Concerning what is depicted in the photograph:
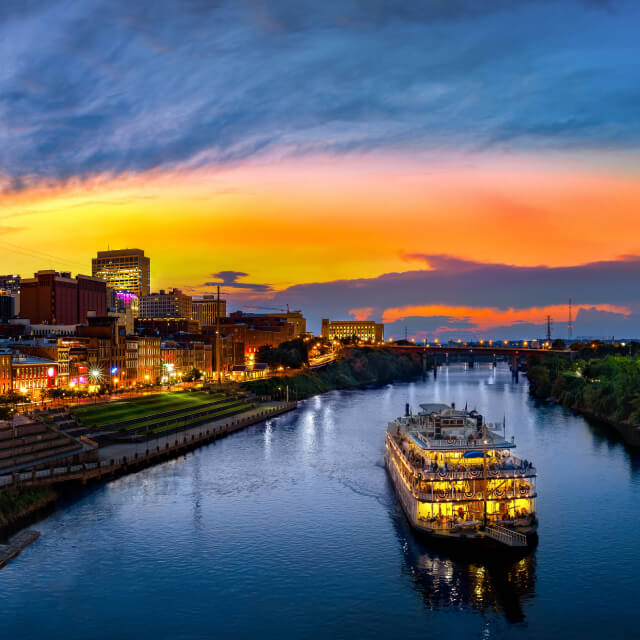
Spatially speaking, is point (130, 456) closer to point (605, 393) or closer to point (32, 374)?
point (32, 374)

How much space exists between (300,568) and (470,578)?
11.9 meters

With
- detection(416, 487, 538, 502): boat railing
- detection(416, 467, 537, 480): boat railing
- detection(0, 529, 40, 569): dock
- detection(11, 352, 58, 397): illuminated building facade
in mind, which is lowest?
detection(0, 529, 40, 569): dock

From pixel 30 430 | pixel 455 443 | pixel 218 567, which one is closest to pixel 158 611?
pixel 218 567

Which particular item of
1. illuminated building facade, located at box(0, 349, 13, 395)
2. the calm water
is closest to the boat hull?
the calm water

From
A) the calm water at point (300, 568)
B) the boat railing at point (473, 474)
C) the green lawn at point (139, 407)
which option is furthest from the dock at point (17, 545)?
the green lawn at point (139, 407)

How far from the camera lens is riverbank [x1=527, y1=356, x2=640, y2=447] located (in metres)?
118

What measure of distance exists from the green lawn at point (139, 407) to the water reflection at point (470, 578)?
204ft

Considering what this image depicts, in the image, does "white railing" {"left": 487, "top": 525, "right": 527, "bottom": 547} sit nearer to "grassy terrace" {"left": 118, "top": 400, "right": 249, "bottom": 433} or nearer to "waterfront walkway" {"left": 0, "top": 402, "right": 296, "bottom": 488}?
"waterfront walkway" {"left": 0, "top": 402, "right": 296, "bottom": 488}

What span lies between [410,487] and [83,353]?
107717 millimetres

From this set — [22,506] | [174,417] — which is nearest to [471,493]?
[22,506]

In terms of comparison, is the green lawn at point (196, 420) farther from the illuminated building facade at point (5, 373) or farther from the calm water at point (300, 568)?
the illuminated building facade at point (5, 373)

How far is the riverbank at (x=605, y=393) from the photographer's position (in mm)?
117688

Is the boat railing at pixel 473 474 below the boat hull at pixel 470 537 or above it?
above

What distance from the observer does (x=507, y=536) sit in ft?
162
